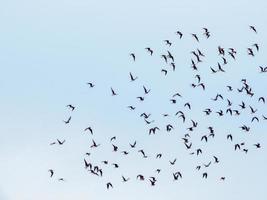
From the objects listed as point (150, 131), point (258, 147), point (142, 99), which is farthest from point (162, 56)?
point (258, 147)

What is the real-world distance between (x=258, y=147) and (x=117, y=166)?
42.9 feet

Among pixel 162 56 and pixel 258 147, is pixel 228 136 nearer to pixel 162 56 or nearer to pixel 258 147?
pixel 258 147

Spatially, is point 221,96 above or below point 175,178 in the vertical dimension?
above

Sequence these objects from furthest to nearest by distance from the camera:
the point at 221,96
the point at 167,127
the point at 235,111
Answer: the point at 221,96 → the point at 235,111 → the point at 167,127

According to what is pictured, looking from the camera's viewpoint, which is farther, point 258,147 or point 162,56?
point 258,147

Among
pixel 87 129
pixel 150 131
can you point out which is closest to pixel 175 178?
pixel 150 131

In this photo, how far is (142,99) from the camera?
6334 centimetres

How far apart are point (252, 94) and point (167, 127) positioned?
8.80m

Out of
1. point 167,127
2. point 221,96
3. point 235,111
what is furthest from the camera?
point 221,96

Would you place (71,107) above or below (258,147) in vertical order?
above

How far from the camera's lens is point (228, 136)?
68.0 metres

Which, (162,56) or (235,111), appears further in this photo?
(235,111)

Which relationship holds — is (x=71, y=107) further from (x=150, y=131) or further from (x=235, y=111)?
(x=235, y=111)

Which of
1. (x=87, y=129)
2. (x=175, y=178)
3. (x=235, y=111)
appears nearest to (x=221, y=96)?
(x=235, y=111)
